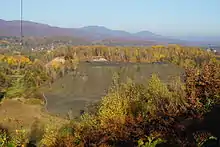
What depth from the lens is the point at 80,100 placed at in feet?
133

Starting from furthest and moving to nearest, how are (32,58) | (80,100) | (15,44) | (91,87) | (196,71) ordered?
(15,44) < (32,58) < (91,87) < (80,100) < (196,71)

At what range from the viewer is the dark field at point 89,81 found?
40.6 metres

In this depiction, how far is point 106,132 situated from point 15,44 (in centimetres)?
9028

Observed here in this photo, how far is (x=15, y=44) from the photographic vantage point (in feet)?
318

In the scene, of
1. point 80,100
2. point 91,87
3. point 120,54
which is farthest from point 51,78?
point 120,54

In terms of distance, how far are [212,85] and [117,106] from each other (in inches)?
141

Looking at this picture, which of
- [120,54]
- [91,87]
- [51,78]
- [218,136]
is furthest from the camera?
[120,54]

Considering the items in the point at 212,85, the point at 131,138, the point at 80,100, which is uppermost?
the point at 212,85

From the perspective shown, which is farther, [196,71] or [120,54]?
[120,54]

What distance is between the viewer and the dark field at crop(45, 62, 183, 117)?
4055 cm

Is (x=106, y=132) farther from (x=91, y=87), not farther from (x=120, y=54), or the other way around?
(x=120, y=54)

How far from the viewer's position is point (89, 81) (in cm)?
4875

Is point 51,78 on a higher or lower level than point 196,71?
lower

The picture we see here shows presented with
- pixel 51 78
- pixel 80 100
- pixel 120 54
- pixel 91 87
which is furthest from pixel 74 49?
pixel 80 100
